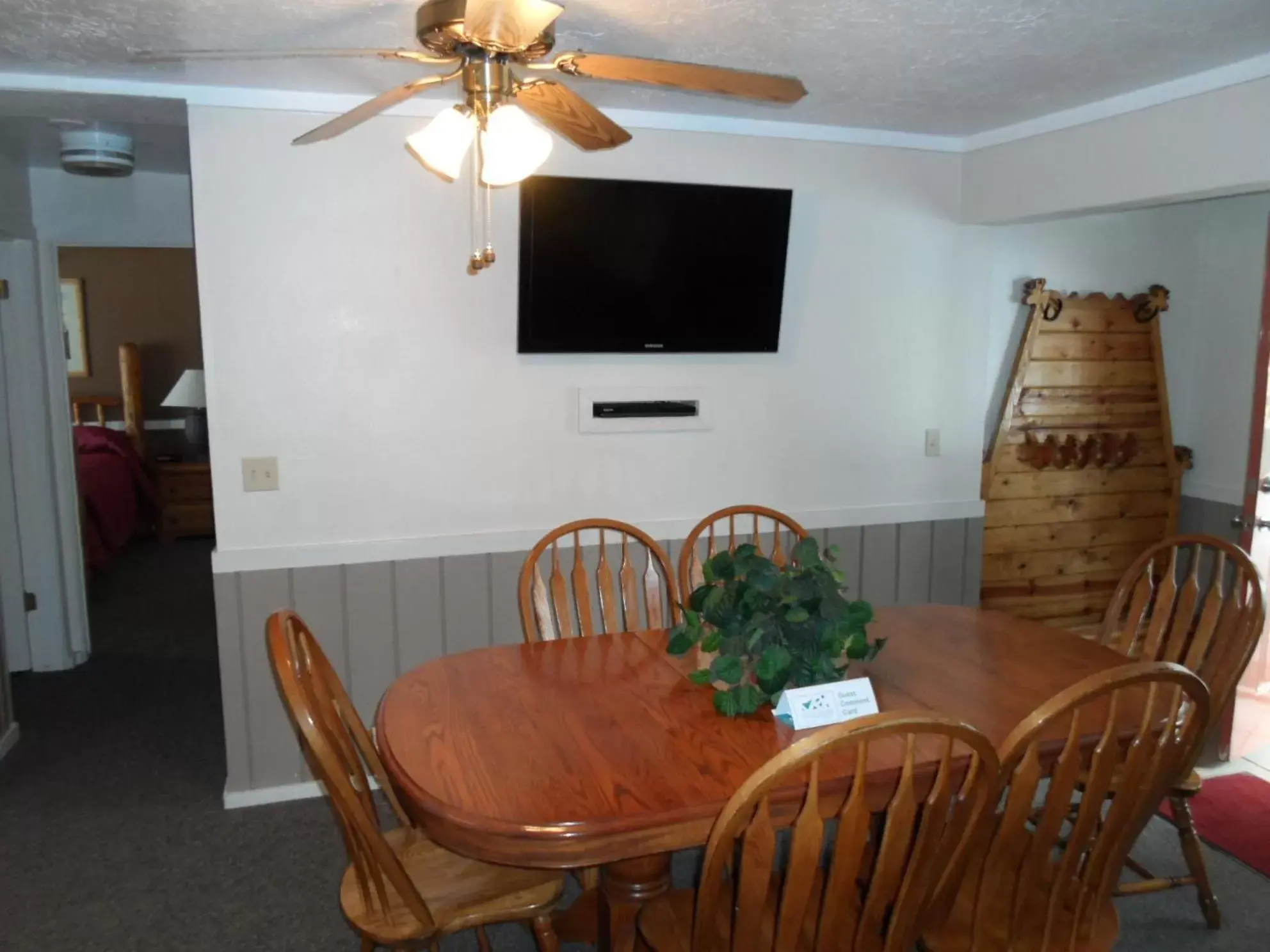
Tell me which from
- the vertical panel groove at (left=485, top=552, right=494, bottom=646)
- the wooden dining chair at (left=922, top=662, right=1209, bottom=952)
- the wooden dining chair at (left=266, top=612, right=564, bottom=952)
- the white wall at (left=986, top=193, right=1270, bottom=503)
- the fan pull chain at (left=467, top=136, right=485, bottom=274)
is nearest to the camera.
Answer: the wooden dining chair at (left=922, top=662, right=1209, bottom=952)

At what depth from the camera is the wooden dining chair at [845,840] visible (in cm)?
132

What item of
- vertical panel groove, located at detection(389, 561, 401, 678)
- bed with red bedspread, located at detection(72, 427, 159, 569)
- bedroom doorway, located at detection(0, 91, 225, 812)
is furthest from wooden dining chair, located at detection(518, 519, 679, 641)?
bed with red bedspread, located at detection(72, 427, 159, 569)

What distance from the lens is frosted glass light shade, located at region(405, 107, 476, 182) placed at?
5.78 feet

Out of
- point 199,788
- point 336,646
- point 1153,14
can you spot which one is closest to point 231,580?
point 336,646

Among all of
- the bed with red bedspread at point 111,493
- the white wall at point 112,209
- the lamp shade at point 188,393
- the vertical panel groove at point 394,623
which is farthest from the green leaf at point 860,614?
the lamp shade at point 188,393

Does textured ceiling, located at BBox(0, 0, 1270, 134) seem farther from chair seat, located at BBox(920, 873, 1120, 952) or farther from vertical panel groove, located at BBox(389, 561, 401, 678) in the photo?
chair seat, located at BBox(920, 873, 1120, 952)

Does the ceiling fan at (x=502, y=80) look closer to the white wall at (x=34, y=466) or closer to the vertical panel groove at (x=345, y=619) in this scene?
the vertical panel groove at (x=345, y=619)

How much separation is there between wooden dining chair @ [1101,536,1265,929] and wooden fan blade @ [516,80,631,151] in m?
1.63

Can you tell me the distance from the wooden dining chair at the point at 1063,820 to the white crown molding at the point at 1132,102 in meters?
1.71

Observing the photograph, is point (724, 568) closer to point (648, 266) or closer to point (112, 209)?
point (648, 266)

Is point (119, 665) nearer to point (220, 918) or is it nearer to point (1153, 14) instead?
point (220, 918)

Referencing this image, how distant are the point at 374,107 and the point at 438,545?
153 cm

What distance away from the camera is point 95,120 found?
9.73 ft

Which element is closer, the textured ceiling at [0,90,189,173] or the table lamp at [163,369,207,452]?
the textured ceiling at [0,90,189,173]
